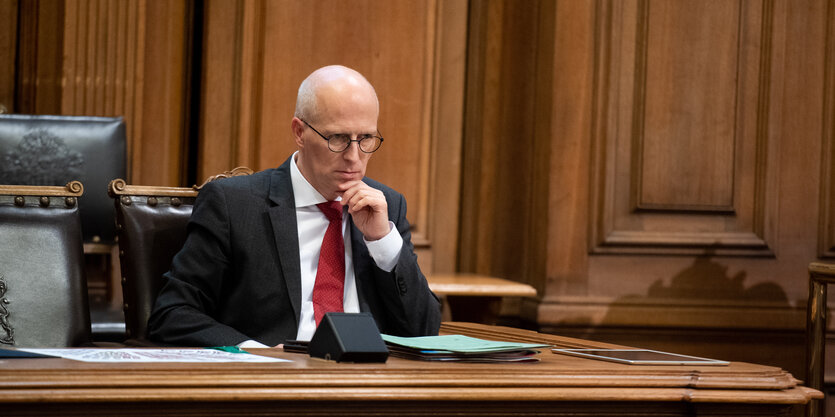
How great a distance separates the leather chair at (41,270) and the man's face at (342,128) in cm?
56

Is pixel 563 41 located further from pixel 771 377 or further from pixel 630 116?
pixel 771 377

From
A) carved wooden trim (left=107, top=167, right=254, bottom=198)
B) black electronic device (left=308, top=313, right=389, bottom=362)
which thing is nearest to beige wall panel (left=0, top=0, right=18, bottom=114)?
carved wooden trim (left=107, top=167, right=254, bottom=198)

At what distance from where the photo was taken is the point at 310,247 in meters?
2.26

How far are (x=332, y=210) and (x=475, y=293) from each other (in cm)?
88

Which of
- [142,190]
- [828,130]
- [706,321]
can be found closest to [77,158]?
[142,190]

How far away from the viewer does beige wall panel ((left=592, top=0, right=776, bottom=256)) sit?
10.9 feet

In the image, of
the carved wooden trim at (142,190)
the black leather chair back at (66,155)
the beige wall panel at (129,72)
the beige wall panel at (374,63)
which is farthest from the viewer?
the beige wall panel at (374,63)

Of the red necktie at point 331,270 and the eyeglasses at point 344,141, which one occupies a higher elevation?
the eyeglasses at point 344,141

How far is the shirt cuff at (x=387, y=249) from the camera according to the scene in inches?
83.3

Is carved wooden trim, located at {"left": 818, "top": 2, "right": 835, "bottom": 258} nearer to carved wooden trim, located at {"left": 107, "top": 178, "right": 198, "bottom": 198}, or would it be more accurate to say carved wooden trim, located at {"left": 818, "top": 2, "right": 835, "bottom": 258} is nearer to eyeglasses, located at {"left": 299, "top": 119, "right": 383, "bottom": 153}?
eyeglasses, located at {"left": 299, "top": 119, "right": 383, "bottom": 153}

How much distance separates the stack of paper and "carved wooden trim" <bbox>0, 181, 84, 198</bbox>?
935 millimetres

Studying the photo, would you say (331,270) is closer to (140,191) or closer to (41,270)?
(140,191)

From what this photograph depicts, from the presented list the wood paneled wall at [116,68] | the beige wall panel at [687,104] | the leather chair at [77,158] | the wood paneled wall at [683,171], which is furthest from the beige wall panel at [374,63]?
the beige wall panel at [687,104]

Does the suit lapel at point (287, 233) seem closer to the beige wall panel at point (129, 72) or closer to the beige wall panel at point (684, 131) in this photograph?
the beige wall panel at point (129, 72)
